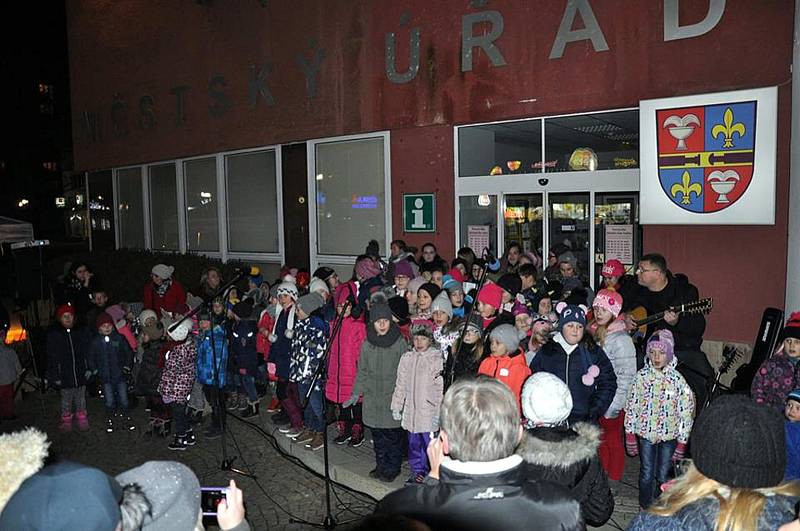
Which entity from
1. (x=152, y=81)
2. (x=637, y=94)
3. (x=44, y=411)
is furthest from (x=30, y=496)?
(x=152, y=81)

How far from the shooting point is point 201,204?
1670 cm

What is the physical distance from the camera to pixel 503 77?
35.0ft

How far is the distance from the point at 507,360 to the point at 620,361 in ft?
3.50

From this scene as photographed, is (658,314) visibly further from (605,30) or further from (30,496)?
(30,496)

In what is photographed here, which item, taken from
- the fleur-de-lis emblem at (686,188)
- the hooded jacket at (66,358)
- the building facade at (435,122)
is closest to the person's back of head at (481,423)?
the hooded jacket at (66,358)

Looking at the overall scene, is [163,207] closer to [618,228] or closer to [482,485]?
[618,228]

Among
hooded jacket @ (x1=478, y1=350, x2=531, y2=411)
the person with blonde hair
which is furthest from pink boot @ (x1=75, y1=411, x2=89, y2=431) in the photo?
→ the person with blonde hair

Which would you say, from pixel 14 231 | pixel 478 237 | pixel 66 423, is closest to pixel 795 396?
pixel 478 237

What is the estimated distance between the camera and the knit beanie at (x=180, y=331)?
7340 millimetres

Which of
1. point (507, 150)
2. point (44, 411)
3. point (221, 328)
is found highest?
point (507, 150)

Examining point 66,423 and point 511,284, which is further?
point 66,423

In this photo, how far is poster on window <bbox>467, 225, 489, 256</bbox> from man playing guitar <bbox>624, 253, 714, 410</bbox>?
4.65 m

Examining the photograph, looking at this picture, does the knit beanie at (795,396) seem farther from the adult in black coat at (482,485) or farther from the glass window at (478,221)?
the glass window at (478,221)

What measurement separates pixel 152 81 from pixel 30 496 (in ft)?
56.9
